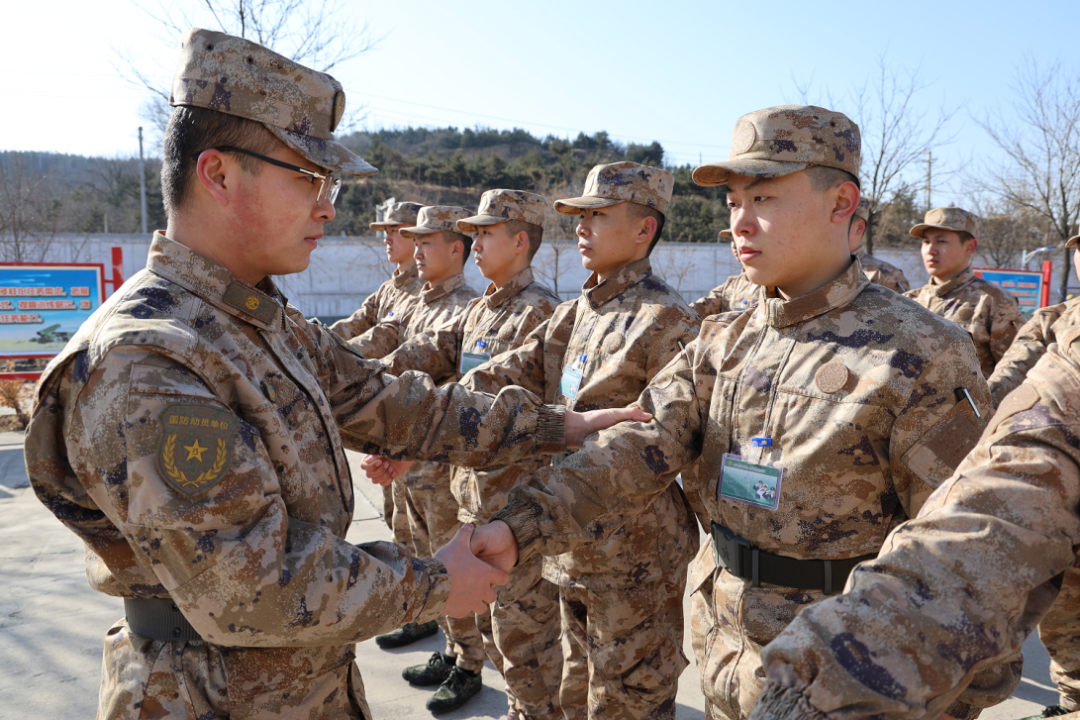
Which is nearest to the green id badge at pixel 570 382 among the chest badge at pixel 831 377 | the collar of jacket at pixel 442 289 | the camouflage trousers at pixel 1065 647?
the chest badge at pixel 831 377

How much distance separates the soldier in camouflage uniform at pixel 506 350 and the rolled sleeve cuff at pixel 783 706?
226cm

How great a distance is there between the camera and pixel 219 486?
58.1 inches

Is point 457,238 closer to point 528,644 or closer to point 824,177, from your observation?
point 528,644

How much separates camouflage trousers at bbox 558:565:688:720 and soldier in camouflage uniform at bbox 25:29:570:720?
1.28 metres

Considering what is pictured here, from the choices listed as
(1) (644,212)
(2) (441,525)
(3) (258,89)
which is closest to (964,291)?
(1) (644,212)

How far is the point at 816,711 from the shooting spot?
3.83ft

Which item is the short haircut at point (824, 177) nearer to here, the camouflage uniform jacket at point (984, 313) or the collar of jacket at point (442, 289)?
the collar of jacket at point (442, 289)

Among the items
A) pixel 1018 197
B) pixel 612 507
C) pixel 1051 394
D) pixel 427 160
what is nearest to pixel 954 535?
pixel 1051 394

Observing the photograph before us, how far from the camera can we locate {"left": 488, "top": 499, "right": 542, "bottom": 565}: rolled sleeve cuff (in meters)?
2.33

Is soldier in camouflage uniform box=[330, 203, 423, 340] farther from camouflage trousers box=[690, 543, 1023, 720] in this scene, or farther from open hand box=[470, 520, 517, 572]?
camouflage trousers box=[690, 543, 1023, 720]

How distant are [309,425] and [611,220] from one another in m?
2.35

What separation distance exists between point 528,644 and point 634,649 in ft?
2.49

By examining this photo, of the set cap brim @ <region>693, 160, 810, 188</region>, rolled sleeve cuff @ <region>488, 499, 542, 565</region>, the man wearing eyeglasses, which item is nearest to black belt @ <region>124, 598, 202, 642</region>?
the man wearing eyeglasses

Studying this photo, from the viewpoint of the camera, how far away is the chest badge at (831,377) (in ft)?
6.91
